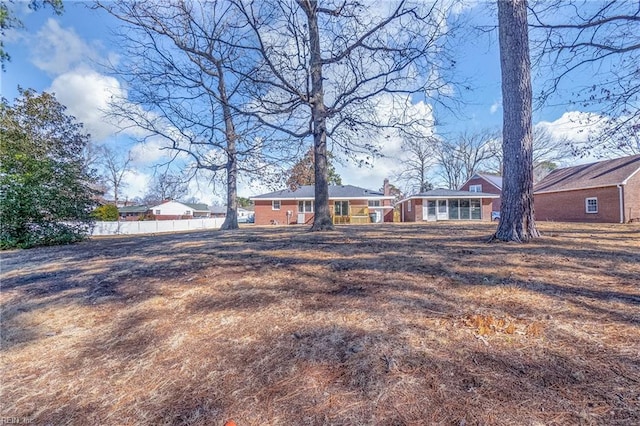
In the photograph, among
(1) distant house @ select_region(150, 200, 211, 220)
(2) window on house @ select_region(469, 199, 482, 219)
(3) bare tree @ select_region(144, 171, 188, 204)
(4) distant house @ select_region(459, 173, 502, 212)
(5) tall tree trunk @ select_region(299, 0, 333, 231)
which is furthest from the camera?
(1) distant house @ select_region(150, 200, 211, 220)

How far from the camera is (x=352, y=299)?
106 inches

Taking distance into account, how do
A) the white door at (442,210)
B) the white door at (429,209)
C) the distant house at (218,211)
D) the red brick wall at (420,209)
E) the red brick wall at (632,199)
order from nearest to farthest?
the red brick wall at (632,199), the red brick wall at (420,209), the white door at (442,210), the white door at (429,209), the distant house at (218,211)

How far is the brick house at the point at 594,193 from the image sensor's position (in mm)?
16016

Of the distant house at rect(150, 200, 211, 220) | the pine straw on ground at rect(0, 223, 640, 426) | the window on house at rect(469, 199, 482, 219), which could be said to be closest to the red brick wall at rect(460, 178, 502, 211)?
the window on house at rect(469, 199, 482, 219)

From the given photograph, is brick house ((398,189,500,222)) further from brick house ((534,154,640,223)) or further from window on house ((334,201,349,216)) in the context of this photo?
window on house ((334,201,349,216))

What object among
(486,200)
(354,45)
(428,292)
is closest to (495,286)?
(428,292)

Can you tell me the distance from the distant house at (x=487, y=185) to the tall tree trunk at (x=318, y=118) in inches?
925

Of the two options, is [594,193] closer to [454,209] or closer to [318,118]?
[454,209]

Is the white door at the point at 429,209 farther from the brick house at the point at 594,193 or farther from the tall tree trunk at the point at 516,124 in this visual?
the tall tree trunk at the point at 516,124

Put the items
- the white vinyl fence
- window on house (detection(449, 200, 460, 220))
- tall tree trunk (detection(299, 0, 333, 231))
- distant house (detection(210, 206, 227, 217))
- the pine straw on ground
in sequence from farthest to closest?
distant house (detection(210, 206, 227, 217)) → window on house (detection(449, 200, 460, 220)) → the white vinyl fence → tall tree trunk (detection(299, 0, 333, 231)) → the pine straw on ground

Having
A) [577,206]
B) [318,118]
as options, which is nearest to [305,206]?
[318,118]

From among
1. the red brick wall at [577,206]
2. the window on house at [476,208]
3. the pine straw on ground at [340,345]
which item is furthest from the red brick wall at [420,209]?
the pine straw on ground at [340,345]

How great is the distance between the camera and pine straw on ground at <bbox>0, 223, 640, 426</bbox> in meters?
1.48

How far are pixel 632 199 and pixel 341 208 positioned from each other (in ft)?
59.2
